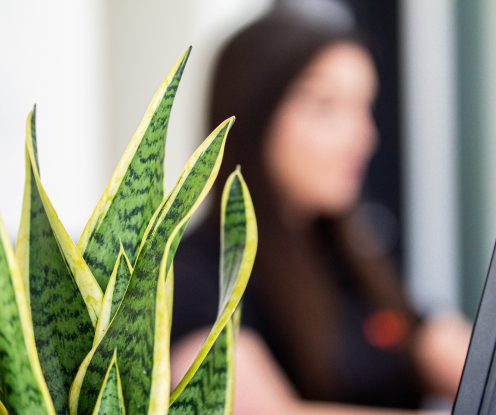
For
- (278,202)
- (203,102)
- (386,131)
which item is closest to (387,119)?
(386,131)

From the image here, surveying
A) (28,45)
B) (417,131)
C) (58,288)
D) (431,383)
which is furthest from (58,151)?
(58,288)

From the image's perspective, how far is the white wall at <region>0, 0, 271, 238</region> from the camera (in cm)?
213

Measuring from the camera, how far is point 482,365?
0.39 m

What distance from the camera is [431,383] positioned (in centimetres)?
152

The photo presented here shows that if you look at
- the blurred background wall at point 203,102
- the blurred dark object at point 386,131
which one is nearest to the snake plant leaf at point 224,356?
the blurred background wall at point 203,102

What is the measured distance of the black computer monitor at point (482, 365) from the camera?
385mm

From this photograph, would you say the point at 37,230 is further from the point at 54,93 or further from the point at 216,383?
the point at 54,93

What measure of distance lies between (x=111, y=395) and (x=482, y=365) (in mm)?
209

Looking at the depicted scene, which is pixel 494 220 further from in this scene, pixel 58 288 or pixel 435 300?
pixel 58 288

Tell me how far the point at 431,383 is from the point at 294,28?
2.69 ft

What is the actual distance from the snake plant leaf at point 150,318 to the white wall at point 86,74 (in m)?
1.73

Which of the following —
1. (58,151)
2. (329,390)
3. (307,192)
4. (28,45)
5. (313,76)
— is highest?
(28,45)

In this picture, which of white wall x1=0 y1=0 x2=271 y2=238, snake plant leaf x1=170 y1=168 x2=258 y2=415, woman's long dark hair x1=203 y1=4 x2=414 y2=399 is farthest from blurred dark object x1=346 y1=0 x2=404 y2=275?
snake plant leaf x1=170 y1=168 x2=258 y2=415

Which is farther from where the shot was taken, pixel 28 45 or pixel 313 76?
pixel 28 45
